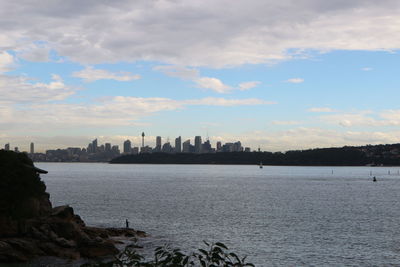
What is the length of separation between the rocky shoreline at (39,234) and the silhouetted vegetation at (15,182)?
10cm

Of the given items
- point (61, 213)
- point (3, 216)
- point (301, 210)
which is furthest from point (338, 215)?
point (3, 216)

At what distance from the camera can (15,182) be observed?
182 feet

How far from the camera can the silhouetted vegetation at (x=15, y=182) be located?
52.7 m

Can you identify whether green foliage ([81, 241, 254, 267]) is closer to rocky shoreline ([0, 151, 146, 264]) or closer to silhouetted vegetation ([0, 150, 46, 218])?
rocky shoreline ([0, 151, 146, 264])

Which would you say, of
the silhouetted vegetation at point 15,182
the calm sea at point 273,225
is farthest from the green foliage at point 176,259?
the silhouetted vegetation at point 15,182

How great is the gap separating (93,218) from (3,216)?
103 feet

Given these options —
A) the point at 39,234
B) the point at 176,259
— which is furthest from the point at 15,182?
the point at 176,259

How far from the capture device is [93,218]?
8238 centimetres

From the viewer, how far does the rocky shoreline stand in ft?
155

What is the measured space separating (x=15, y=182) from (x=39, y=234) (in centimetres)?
820

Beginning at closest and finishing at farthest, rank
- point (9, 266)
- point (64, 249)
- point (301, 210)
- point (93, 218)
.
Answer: point (9, 266) < point (64, 249) < point (93, 218) < point (301, 210)

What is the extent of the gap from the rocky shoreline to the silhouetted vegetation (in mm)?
99

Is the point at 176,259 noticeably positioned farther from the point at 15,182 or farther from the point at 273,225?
the point at 273,225

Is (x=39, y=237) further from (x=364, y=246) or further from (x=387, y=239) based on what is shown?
(x=387, y=239)
